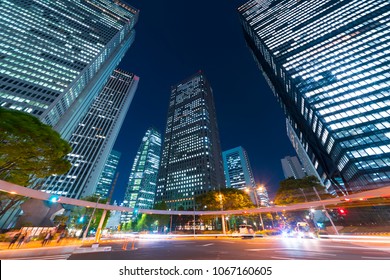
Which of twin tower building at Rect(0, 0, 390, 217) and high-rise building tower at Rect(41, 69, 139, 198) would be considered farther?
high-rise building tower at Rect(41, 69, 139, 198)

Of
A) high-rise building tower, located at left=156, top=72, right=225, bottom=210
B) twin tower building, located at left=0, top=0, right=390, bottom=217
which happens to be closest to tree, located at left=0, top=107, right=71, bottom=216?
twin tower building, located at left=0, top=0, right=390, bottom=217

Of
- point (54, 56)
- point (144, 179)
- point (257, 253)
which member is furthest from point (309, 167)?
point (54, 56)

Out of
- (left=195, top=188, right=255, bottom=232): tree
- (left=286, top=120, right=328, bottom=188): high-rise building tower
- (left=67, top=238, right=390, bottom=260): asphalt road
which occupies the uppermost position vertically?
(left=286, top=120, right=328, bottom=188): high-rise building tower

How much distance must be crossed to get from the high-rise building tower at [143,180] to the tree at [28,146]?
154m

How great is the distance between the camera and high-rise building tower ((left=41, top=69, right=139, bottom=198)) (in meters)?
85.0

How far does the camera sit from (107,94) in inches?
5261

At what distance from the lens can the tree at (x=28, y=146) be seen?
A: 42.7 ft

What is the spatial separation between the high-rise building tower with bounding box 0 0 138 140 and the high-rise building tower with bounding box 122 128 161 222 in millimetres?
98398

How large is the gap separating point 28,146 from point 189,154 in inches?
4185

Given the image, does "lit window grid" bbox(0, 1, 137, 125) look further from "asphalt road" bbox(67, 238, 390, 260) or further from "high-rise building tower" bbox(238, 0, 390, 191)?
"high-rise building tower" bbox(238, 0, 390, 191)

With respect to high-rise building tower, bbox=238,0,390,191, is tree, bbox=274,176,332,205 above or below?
below

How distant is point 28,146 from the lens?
13594 millimetres
